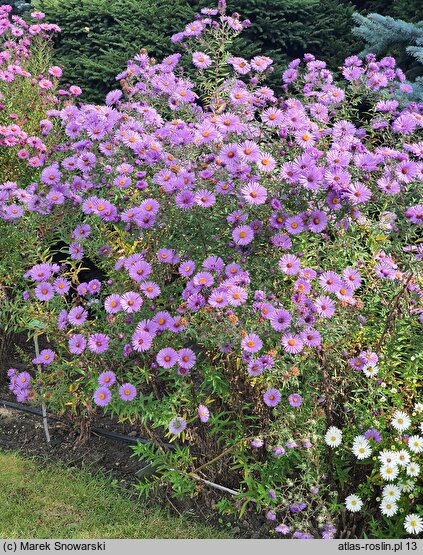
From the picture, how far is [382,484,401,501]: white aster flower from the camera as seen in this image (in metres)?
2.71

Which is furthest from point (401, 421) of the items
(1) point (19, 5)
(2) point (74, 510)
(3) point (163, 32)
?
(1) point (19, 5)

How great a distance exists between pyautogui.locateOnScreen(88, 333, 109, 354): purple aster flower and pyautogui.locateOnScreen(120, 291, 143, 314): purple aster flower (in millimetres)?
179

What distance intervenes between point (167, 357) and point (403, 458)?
96 centimetres

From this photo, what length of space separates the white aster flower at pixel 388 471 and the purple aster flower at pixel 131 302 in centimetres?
111

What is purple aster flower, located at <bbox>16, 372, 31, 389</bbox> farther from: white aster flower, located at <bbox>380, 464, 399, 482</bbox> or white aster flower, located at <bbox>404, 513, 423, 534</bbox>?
white aster flower, located at <bbox>404, 513, 423, 534</bbox>

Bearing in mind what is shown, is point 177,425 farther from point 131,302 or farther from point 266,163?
point 266,163

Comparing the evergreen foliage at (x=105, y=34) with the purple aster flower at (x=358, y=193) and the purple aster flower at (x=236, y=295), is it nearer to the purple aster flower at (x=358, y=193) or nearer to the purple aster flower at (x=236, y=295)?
the purple aster flower at (x=358, y=193)

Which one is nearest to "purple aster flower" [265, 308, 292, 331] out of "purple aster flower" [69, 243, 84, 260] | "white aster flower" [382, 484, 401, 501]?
"white aster flower" [382, 484, 401, 501]

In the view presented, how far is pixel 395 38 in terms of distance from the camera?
4934mm

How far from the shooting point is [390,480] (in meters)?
2.83

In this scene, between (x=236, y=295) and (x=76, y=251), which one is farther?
(x=76, y=251)

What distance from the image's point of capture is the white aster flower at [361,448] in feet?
9.01

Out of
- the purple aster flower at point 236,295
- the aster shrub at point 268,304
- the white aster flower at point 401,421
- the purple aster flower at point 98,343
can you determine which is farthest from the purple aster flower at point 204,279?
the white aster flower at point 401,421
